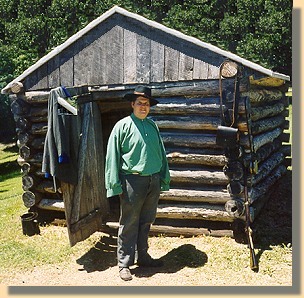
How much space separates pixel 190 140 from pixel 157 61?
1.36m

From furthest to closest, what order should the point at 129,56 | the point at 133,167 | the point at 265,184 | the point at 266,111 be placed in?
the point at 266,111 → the point at 265,184 → the point at 129,56 → the point at 133,167

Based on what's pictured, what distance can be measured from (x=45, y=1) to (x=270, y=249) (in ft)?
41.7

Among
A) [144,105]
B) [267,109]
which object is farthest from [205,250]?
[267,109]

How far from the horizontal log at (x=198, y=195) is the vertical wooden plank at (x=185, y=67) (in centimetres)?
180

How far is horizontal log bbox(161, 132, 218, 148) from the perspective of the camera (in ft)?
24.5

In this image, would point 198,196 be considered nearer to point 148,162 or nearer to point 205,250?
point 205,250

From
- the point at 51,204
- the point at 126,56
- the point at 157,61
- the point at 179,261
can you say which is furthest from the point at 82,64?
the point at 179,261

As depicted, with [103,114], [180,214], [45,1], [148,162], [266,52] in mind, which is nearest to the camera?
[148,162]

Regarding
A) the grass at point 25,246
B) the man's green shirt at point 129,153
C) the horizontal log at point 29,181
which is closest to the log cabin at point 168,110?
the horizontal log at point 29,181

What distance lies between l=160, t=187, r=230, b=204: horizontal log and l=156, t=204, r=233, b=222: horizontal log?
0.35ft

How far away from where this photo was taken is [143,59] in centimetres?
754

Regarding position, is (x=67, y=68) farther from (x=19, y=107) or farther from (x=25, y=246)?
(x=25, y=246)

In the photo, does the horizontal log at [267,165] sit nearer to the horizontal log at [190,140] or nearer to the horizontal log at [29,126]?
the horizontal log at [190,140]

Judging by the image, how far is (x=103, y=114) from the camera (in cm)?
1042
